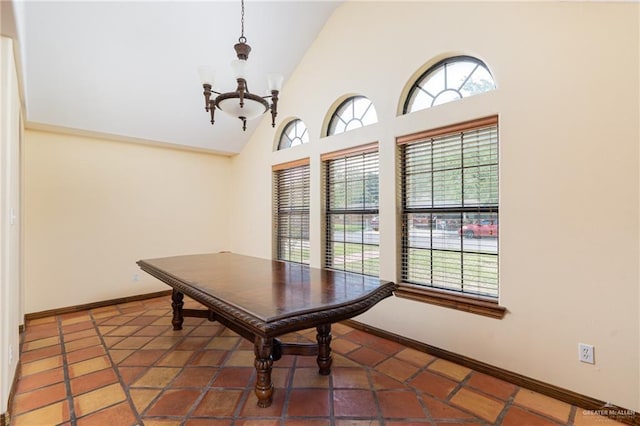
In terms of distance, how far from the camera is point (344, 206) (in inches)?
140

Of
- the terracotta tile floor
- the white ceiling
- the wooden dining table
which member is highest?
the white ceiling

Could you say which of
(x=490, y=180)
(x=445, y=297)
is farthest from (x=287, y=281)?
(x=490, y=180)

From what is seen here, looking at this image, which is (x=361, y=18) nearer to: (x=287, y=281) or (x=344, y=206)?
(x=344, y=206)

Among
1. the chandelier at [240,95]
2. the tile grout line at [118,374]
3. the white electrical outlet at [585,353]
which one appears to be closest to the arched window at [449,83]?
the chandelier at [240,95]

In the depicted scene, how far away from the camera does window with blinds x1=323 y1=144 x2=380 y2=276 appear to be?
3260mm

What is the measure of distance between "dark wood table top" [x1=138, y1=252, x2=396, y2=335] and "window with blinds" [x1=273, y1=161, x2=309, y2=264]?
125 centimetres

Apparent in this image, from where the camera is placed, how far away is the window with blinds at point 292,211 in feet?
13.5

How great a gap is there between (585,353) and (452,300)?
865mm

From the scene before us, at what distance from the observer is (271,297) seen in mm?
1785

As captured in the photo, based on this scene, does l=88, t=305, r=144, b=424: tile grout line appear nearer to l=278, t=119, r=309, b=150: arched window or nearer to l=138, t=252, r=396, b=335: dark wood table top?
l=138, t=252, r=396, b=335: dark wood table top

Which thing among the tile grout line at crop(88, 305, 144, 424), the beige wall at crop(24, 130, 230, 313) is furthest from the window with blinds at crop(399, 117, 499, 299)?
the beige wall at crop(24, 130, 230, 313)

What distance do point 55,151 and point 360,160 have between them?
12.7ft

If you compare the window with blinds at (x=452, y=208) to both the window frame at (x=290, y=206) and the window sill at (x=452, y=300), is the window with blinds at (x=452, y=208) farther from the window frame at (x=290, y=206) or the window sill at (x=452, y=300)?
the window frame at (x=290, y=206)

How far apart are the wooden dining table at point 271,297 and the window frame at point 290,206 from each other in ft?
4.10
